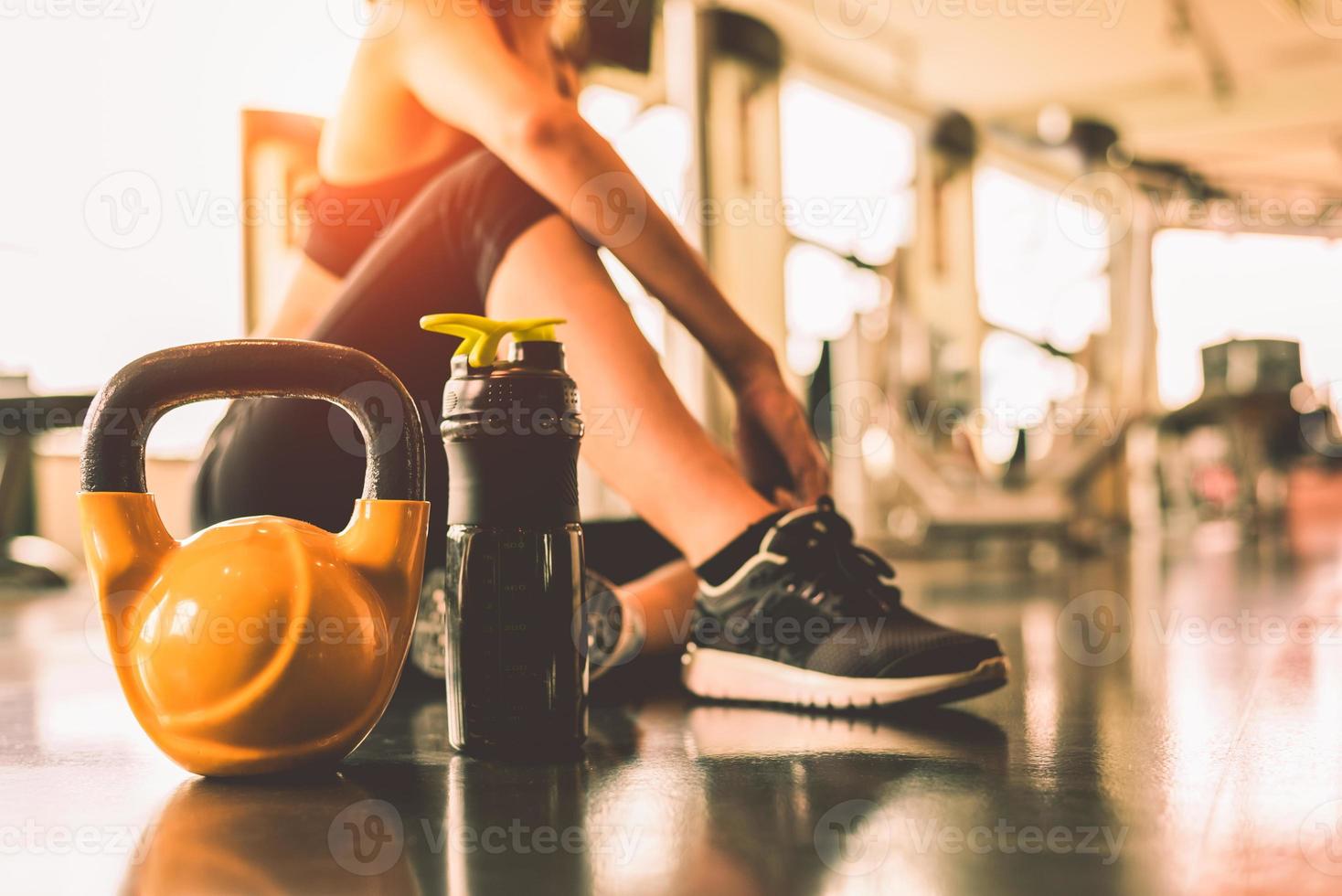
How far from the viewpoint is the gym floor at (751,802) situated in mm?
502

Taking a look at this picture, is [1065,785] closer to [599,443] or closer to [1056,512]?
[599,443]

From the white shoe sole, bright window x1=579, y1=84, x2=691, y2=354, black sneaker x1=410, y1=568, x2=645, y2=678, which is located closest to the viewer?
the white shoe sole

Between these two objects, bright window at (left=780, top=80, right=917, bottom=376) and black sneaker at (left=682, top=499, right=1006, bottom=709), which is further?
bright window at (left=780, top=80, right=917, bottom=376)

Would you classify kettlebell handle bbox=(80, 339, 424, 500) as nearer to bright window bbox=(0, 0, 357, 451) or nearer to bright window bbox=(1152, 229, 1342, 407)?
bright window bbox=(0, 0, 357, 451)

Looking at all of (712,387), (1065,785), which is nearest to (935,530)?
(712,387)

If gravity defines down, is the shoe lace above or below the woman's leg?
below

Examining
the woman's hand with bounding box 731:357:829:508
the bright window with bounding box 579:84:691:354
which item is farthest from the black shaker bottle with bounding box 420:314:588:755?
the bright window with bounding box 579:84:691:354

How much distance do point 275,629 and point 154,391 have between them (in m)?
0.17

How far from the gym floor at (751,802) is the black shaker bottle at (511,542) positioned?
5cm

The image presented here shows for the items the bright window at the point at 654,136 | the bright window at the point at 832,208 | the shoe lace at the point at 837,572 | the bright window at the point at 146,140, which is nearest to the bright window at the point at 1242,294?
the bright window at the point at 832,208

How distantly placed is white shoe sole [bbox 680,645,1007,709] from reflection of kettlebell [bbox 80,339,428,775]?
0.37 m

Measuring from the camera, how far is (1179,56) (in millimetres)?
5934

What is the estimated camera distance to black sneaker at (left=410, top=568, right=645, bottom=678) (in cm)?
102

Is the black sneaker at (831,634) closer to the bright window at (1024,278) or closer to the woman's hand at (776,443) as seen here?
the woman's hand at (776,443)
